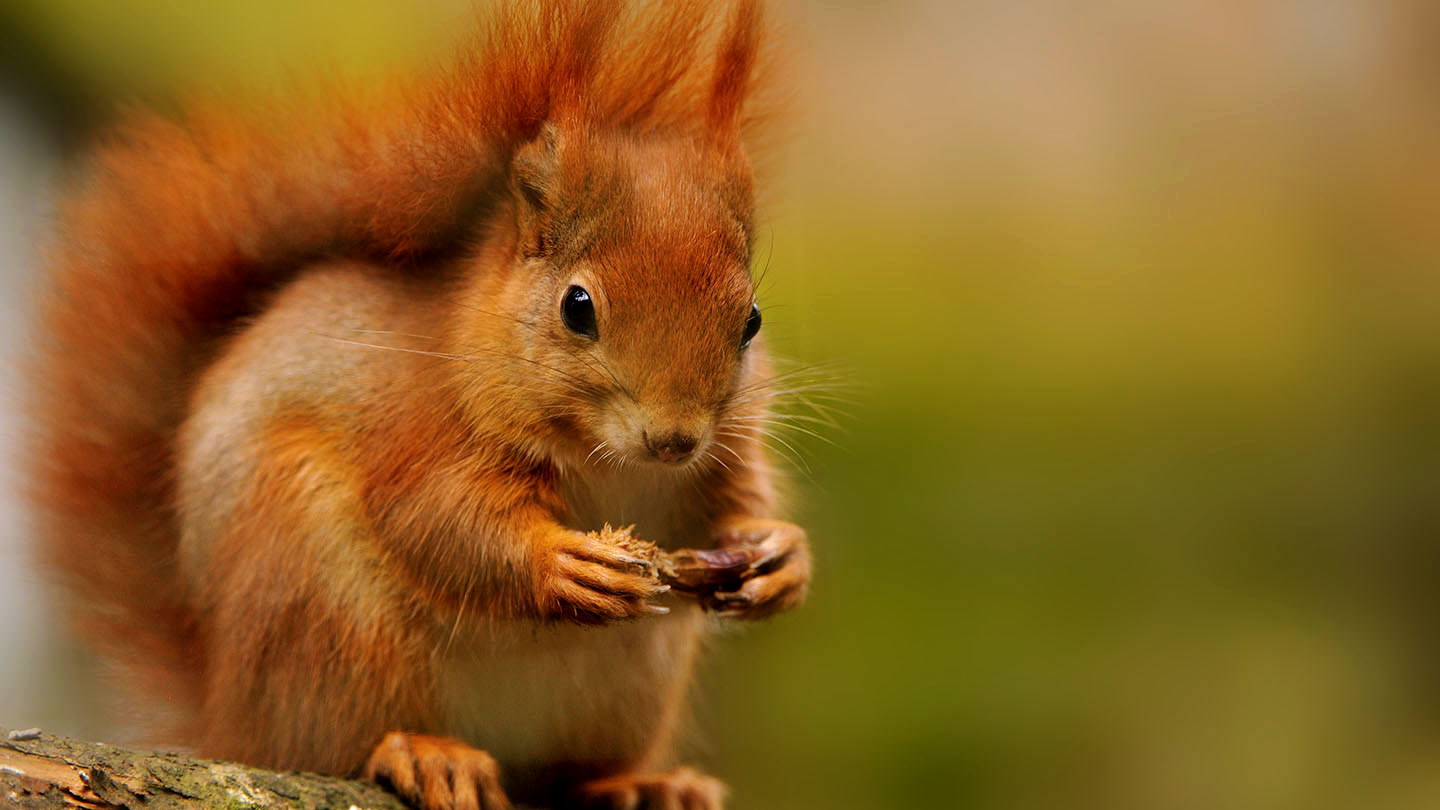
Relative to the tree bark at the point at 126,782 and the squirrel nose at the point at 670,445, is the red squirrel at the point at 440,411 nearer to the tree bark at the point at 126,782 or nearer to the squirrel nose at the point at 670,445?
the squirrel nose at the point at 670,445

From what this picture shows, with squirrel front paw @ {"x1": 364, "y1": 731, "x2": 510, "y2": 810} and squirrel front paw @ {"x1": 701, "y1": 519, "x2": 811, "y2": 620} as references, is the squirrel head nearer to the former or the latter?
squirrel front paw @ {"x1": 701, "y1": 519, "x2": 811, "y2": 620}

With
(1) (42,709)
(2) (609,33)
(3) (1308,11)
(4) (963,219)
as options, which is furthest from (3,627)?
(3) (1308,11)

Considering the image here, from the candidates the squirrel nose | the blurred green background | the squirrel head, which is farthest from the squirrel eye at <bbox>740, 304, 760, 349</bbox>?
the blurred green background

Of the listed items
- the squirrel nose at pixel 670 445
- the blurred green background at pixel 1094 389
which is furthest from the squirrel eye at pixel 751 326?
the blurred green background at pixel 1094 389

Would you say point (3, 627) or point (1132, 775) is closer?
point (3, 627)

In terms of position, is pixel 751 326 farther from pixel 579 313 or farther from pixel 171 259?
pixel 171 259

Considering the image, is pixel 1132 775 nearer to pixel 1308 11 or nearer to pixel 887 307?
pixel 887 307

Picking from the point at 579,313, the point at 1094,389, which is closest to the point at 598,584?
the point at 579,313
